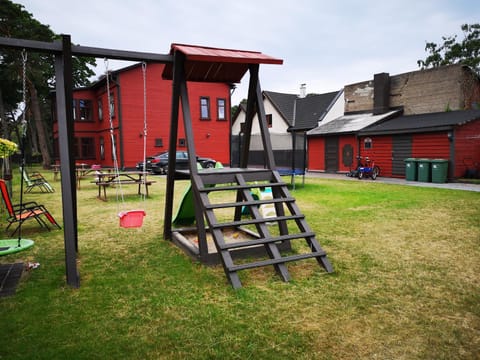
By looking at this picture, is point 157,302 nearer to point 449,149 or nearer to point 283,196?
point 283,196

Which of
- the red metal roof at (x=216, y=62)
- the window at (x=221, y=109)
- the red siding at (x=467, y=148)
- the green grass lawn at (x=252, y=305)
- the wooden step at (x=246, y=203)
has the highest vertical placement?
the window at (x=221, y=109)


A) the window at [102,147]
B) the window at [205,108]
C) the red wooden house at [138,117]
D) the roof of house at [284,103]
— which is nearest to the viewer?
the red wooden house at [138,117]

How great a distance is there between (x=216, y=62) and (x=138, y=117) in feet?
64.1

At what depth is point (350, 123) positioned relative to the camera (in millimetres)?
22375

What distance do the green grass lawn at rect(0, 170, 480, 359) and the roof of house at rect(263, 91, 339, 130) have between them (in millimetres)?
21533

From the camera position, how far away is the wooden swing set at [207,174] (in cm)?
388

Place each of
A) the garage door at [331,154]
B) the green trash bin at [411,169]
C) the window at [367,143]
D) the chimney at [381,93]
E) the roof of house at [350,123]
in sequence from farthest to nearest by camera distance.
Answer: the chimney at [381,93], the garage door at [331,154], the roof of house at [350,123], the window at [367,143], the green trash bin at [411,169]

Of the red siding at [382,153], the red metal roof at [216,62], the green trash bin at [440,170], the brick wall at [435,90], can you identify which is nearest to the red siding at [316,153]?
the red siding at [382,153]

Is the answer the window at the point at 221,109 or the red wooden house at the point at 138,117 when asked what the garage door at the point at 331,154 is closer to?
the red wooden house at the point at 138,117

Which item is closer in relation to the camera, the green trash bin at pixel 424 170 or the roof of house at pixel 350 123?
the green trash bin at pixel 424 170

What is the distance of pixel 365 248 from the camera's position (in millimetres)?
5125

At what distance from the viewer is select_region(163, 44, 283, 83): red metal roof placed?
4.36 metres

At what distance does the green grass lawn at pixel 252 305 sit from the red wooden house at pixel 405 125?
11357 mm

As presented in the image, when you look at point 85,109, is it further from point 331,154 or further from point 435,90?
point 435,90
